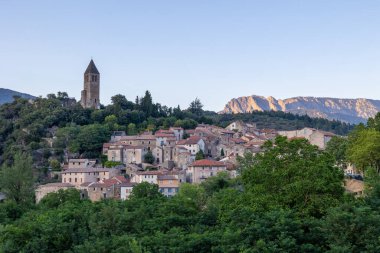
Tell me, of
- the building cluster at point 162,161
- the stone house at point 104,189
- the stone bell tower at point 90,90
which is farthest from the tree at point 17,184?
the stone bell tower at point 90,90

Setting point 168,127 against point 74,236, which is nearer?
point 74,236

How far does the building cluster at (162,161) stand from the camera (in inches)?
2790

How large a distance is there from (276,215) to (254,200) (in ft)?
11.3

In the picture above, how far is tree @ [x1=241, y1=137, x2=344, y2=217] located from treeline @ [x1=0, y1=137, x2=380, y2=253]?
5cm

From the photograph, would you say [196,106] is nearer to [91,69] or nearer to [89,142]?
[91,69]

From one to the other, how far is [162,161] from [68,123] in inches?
921

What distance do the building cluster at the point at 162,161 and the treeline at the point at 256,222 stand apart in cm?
3099

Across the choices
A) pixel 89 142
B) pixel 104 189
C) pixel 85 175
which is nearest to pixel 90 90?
pixel 89 142

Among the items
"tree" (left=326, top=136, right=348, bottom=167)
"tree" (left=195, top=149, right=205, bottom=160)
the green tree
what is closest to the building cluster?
"tree" (left=195, top=149, right=205, bottom=160)

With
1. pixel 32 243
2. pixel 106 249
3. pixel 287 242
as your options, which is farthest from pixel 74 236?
pixel 287 242

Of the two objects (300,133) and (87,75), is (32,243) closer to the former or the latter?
(300,133)

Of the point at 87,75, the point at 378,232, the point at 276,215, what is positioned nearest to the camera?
the point at 378,232

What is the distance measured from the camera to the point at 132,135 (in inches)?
3703

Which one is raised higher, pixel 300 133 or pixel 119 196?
pixel 300 133
